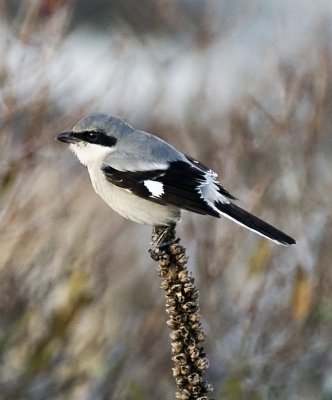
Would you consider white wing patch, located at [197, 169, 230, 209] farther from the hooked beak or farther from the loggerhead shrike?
the hooked beak

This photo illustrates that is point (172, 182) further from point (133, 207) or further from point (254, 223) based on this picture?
point (254, 223)

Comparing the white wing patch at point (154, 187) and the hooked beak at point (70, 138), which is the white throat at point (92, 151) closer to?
the hooked beak at point (70, 138)

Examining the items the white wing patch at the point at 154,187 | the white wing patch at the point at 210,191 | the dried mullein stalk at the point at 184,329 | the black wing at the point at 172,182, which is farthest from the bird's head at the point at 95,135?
the dried mullein stalk at the point at 184,329

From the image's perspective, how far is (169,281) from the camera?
2.62m

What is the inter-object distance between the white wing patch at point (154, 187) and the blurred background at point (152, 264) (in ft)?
2.26

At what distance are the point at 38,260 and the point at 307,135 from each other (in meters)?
1.38

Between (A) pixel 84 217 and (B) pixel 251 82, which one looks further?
(B) pixel 251 82

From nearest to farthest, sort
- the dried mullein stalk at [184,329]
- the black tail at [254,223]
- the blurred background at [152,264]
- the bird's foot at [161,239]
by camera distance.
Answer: the dried mullein stalk at [184,329] < the bird's foot at [161,239] < the black tail at [254,223] < the blurred background at [152,264]

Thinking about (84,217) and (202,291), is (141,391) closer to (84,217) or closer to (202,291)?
(202,291)

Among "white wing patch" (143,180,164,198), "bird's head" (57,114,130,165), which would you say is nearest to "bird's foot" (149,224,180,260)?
"white wing patch" (143,180,164,198)

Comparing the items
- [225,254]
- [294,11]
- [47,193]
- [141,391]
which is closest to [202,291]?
[225,254]

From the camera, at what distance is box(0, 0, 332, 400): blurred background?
14.2ft

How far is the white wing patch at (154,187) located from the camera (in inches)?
144

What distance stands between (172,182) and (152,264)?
205 cm
